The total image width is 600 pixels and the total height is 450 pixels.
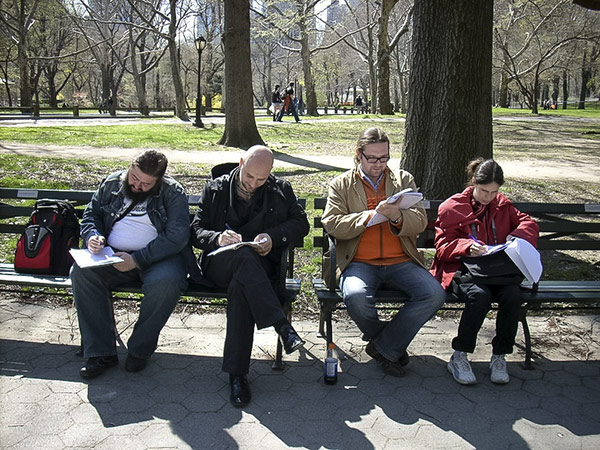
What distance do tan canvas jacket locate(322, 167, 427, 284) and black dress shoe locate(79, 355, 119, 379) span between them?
1.47m

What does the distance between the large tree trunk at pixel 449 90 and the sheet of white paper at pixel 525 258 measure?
189cm

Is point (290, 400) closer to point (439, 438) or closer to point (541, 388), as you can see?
point (439, 438)

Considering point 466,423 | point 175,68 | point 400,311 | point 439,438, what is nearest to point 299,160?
point 400,311

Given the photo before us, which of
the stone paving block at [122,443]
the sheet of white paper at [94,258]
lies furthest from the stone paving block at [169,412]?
the sheet of white paper at [94,258]

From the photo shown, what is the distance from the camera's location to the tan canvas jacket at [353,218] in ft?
12.2

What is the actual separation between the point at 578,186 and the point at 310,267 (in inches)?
241

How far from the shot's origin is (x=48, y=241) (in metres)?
3.99

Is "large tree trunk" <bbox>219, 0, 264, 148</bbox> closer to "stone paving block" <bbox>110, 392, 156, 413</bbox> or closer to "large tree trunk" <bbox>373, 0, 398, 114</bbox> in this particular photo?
"stone paving block" <bbox>110, 392, 156, 413</bbox>

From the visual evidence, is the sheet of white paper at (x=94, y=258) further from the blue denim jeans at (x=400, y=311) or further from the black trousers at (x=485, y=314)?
the black trousers at (x=485, y=314)

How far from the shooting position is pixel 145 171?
368 centimetres

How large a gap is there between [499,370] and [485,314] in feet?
1.23

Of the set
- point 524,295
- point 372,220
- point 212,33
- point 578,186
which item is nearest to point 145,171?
point 372,220

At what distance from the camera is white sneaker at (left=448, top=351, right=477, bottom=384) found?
3.56m

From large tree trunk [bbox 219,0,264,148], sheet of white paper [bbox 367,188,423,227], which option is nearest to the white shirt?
sheet of white paper [bbox 367,188,423,227]
